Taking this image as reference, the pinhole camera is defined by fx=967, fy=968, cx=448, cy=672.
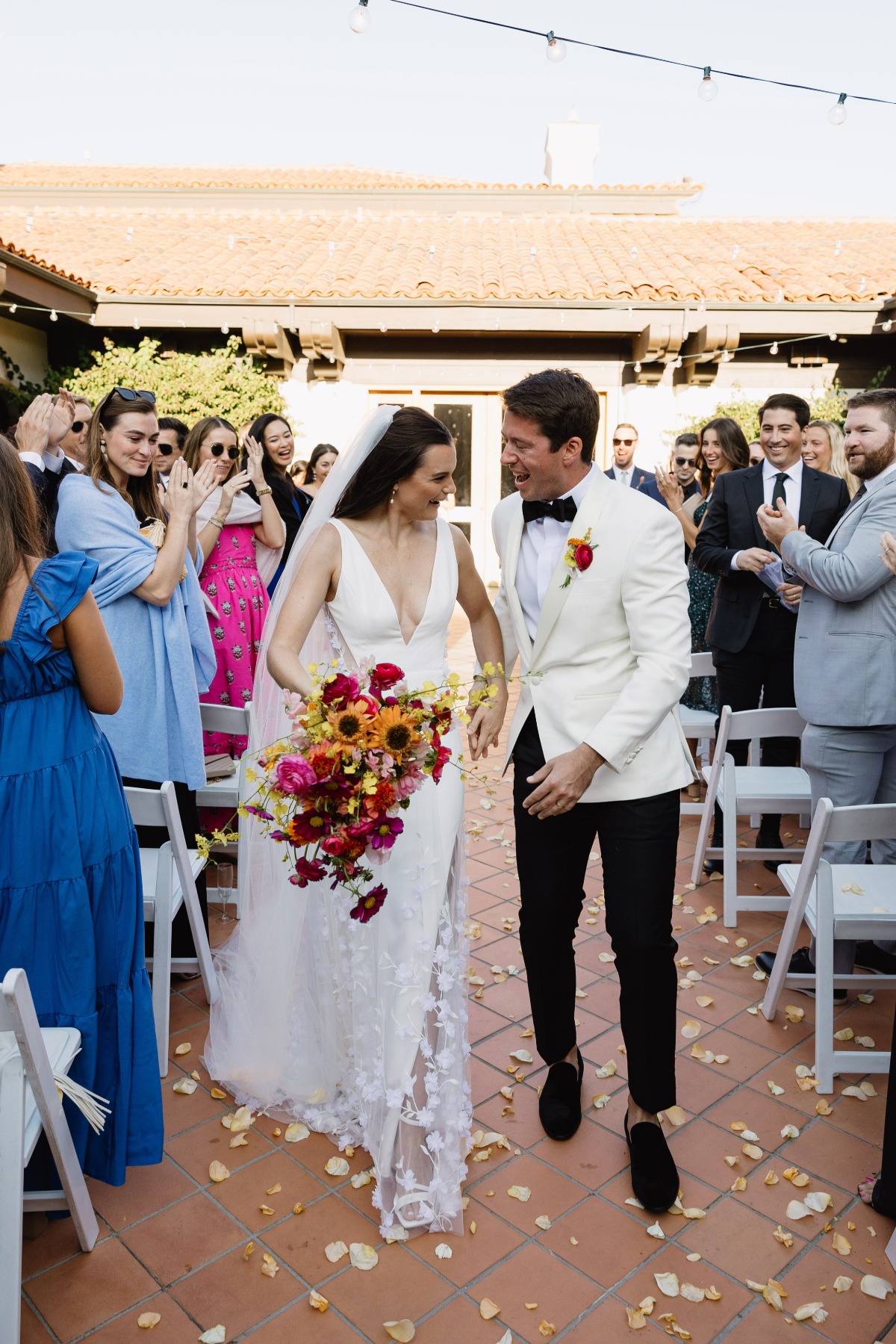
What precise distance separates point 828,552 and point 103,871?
2905 millimetres

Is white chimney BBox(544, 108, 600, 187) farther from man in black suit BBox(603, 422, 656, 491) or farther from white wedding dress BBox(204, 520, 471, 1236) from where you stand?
white wedding dress BBox(204, 520, 471, 1236)

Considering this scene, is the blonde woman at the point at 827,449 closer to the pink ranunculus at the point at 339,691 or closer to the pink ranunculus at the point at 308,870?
the pink ranunculus at the point at 339,691

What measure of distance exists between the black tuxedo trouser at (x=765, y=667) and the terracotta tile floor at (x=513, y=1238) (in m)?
2.10

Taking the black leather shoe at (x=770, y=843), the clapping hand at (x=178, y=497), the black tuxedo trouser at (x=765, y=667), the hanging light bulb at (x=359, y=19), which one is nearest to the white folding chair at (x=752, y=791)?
the black leather shoe at (x=770, y=843)

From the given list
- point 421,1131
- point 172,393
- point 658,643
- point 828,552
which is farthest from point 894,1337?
point 172,393

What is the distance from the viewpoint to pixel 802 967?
3982mm

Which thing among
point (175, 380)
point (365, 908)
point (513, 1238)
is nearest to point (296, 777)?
point (365, 908)

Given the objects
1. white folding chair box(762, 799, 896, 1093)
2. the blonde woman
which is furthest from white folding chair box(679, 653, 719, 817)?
white folding chair box(762, 799, 896, 1093)

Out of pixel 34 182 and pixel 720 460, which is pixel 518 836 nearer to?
pixel 720 460

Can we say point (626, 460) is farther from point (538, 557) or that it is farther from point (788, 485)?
point (538, 557)

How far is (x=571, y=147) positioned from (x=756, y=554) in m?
19.7

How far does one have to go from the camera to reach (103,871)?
8.93 feet

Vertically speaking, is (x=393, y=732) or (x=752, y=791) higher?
(x=393, y=732)

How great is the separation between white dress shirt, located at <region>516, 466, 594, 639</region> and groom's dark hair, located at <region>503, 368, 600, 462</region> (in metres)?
0.17
